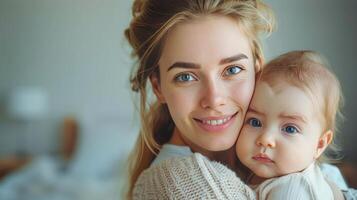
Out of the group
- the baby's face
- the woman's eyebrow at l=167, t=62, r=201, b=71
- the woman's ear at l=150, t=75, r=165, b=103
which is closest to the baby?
the baby's face

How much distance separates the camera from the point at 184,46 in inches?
35.3

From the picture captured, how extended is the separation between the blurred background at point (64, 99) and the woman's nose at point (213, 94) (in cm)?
207

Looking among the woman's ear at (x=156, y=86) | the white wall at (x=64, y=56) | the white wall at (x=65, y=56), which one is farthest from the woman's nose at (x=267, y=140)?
the white wall at (x=64, y=56)

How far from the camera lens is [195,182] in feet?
2.59

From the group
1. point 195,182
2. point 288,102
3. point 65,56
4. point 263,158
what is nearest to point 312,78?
point 288,102

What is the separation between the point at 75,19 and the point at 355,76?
2.14 m

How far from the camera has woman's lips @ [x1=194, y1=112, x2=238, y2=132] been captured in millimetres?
904

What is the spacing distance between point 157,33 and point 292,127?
31cm

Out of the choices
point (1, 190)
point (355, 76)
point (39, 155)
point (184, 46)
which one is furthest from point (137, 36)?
point (39, 155)

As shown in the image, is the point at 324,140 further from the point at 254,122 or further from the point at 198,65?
the point at 198,65

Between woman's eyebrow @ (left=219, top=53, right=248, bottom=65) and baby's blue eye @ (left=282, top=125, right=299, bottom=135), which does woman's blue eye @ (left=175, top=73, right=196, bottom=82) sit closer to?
woman's eyebrow @ (left=219, top=53, right=248, bottom=65)

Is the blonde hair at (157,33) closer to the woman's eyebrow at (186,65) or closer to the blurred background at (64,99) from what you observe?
the woman's eyebrow at (186,65)

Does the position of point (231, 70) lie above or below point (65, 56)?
above

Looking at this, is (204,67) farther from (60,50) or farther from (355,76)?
(60,50)
